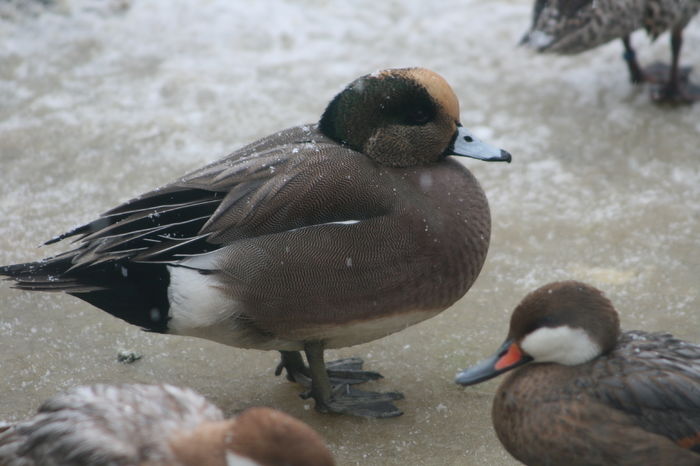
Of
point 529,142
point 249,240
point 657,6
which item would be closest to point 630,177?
point 529,142

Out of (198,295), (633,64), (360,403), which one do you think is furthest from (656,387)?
(633,64)

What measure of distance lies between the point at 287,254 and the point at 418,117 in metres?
0.78

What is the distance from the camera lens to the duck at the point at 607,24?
579 centimetres

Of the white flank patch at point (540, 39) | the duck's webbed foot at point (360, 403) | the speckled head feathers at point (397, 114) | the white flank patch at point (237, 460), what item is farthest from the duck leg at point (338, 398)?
the white flank patch at point (540, 39)

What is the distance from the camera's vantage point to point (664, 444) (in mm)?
2734

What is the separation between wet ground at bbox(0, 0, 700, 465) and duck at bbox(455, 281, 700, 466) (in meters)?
0.42

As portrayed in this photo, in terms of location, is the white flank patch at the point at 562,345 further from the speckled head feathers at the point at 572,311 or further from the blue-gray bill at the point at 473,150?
the blue-gray bill at the point at 473,150

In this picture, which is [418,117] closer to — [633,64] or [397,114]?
[397,114]

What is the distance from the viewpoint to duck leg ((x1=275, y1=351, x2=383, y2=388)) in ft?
12.6

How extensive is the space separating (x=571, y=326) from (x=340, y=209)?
957 millimetres

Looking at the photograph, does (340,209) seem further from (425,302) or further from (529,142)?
(529,142)

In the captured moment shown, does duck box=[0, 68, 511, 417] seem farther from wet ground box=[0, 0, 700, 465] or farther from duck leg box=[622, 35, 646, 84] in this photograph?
duck leg box=[622, 35, 646, 84]

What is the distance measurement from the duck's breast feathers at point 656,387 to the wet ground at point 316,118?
59cm

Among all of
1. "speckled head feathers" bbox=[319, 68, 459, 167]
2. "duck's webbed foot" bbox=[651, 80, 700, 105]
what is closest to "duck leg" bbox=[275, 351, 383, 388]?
"speckled head feathers" bbox=[319, 68, 459, 167]
